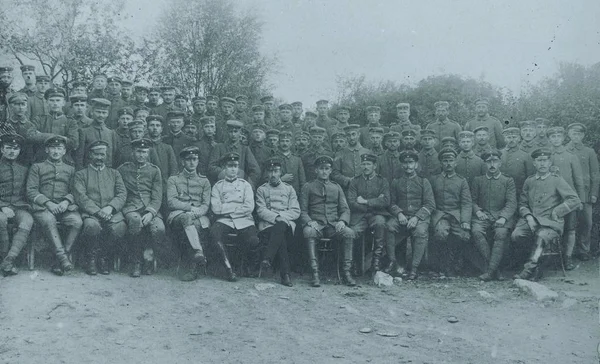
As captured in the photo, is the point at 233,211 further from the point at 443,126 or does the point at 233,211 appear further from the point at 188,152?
the point at 443,126

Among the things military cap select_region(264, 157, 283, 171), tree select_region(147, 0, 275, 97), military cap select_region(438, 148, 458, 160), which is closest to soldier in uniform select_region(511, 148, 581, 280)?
military cap select_region(438, 148, 458, 160)

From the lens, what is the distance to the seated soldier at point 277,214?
272 inches

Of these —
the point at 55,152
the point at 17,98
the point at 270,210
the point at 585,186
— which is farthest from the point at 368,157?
the point at 17,98

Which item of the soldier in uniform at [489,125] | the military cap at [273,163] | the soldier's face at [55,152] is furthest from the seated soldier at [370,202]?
the soldier's face at [55,152]

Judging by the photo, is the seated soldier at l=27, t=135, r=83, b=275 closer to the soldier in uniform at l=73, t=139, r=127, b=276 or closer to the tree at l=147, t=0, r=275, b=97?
the soldier in uniform at l=73, t=139, r=127, b=276

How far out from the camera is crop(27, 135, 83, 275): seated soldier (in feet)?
20.8

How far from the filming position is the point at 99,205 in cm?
682

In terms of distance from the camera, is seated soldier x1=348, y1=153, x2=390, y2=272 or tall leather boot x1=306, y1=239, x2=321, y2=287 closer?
tall leather boot x1=306, y1=239, x2=321, y2=287

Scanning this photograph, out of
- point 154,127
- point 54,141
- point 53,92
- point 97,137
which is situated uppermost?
point 53,92

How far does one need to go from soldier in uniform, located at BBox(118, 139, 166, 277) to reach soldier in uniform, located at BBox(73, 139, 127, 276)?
5.3 inches

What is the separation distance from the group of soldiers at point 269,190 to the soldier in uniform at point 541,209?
0.02 m

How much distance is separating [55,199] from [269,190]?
8.40 ft

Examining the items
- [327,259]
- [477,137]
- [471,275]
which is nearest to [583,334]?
[471,275]

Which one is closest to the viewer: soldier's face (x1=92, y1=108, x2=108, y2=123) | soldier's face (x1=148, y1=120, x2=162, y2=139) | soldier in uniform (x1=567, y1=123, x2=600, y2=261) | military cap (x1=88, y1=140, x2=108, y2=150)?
military cap (x1=88, y1=140, x2=108, y2=150)
